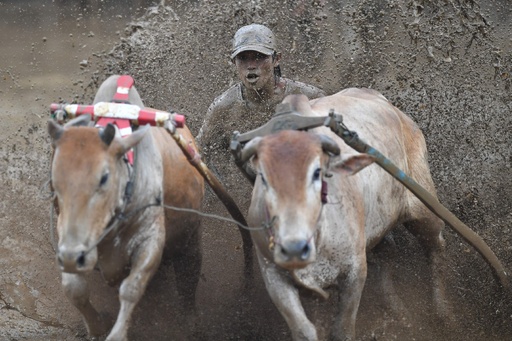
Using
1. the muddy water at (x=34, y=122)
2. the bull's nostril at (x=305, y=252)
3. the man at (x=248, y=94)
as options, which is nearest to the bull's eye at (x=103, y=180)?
the bull's nostril at (x=305, y=252)

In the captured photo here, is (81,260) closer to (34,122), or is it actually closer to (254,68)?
(254,68)

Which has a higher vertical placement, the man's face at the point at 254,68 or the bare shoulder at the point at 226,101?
the man's face at the point at 254,68

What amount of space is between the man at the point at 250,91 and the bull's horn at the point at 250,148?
2323 millimetres

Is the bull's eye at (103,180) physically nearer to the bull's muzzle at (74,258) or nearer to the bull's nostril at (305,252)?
the bull's muzzle at (74,258)

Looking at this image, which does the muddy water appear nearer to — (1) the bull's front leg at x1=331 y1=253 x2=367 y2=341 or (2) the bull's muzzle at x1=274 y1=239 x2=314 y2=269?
(1) the bull's front leg at x1=331 y1=253 x2=367 y2=341

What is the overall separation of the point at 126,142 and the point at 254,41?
2456mm

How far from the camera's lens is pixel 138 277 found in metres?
5.02

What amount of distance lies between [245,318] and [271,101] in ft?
5.78

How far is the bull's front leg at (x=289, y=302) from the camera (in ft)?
15.7

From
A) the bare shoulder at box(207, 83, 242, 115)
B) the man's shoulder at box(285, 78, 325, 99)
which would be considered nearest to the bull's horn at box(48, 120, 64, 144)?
the bare shoulder at box(207, 83, 242, 115)

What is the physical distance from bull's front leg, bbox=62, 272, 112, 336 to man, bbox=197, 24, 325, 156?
7.12ft

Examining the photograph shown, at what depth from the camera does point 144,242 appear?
5.18 meters

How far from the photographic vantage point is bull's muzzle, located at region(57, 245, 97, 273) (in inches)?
170

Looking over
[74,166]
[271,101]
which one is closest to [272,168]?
[74,166]
